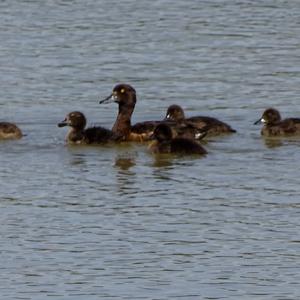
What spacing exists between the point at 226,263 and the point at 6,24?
12.9m

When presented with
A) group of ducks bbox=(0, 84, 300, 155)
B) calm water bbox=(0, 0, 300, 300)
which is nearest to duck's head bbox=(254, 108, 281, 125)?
group of ducks bbox=(0, 84, 300, 155)

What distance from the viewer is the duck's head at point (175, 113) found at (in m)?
16.4

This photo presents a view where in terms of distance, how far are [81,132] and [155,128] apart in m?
0.79

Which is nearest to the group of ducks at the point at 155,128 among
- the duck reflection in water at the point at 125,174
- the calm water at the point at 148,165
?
the calm water at the point at 148,165

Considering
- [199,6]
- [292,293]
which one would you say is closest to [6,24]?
[199,6]

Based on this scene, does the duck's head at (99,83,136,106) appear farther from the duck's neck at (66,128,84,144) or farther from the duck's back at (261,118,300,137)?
the duck's back at (261,118,300,137)

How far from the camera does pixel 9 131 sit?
15.8 m

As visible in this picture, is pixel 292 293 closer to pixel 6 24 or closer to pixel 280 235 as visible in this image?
pixel 280 235

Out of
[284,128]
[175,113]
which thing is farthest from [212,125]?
[284,128]

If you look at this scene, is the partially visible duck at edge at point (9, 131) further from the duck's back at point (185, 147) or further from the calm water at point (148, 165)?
the duck's back at point (185, 147)

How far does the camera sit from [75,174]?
14.2 metres

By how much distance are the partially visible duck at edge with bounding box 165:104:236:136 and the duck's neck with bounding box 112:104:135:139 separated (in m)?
0.42

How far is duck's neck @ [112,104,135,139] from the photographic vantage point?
52.9ft

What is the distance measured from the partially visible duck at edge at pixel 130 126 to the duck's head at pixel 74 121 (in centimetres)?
33
